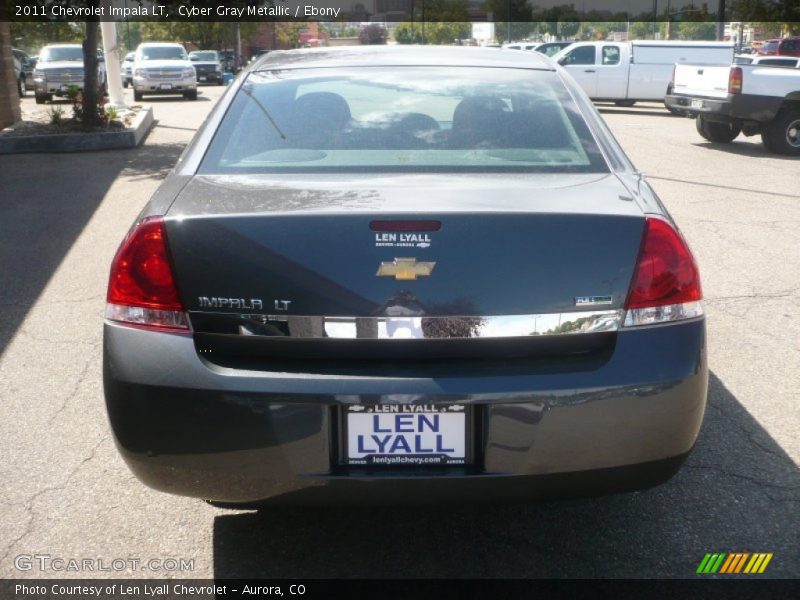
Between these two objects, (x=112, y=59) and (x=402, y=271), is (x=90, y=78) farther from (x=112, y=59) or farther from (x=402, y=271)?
(x=402, y=271)

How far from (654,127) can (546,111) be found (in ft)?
55.1

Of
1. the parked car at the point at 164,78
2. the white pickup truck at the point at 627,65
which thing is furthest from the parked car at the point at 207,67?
the white pickup truck at the point at 627,65

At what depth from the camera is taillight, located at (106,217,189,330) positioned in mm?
2713

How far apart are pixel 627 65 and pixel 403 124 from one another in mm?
21430

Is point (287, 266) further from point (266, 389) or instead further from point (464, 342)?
point (464, 342)

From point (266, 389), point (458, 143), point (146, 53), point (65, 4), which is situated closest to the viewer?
point (266, 389)

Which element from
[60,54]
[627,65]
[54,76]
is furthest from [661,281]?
[60,54]

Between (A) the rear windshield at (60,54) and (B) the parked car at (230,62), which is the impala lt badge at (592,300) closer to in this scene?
(A) the rear windshield at (60,54)

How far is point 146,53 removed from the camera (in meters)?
30.8

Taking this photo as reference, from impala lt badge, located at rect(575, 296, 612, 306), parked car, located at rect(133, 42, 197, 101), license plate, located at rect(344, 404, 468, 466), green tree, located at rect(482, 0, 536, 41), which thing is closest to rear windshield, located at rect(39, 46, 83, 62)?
parked car, located at rect(133, 42, 197, 101)

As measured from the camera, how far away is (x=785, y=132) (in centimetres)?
1476

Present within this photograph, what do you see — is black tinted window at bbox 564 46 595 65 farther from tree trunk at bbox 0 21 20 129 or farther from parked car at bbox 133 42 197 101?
tree trunk at bbox 0 21 20 129

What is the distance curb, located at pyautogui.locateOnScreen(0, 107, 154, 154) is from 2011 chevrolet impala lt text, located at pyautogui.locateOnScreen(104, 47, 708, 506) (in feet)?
40.5

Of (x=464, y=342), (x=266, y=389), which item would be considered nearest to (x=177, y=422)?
(x=266, y=389)
